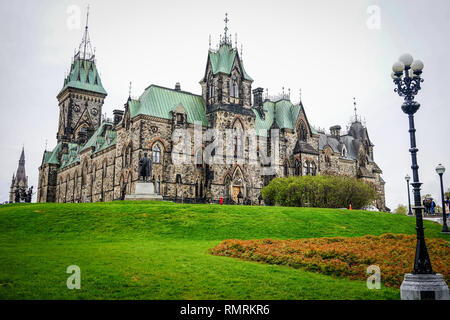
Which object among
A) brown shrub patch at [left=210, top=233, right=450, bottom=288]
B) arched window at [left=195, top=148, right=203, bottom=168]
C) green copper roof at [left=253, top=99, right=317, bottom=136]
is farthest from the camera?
green copper roof at [left=253, top=99, right=317, bottom=136]

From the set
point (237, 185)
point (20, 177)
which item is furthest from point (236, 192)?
point (20, 177)

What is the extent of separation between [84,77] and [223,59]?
47.0m

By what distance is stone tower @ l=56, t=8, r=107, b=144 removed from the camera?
86688mm

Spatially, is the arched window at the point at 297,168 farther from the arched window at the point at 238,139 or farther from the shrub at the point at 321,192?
the shrub at the point at 321,192

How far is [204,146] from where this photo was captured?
5097 cm

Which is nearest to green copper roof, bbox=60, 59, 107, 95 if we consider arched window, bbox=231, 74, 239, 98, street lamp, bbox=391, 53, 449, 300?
arched window, bbox=231, 74, 239, 98

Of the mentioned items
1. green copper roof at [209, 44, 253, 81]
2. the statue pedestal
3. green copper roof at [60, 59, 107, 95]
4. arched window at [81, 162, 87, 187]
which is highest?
green copper roof at [60, 59, 107, 95]

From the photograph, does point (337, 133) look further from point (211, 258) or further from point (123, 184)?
point (211, 258)

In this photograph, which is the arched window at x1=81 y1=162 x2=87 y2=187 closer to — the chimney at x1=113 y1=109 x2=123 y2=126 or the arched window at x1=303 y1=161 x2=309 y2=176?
the chimney at x1=113 y1=109 x2=123 y2=126

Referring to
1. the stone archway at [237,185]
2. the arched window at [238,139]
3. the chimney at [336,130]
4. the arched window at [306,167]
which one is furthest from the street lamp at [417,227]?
the chimney at [336,130]

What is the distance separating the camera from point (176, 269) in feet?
43.4

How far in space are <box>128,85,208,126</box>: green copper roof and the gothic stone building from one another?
0.13 meters
